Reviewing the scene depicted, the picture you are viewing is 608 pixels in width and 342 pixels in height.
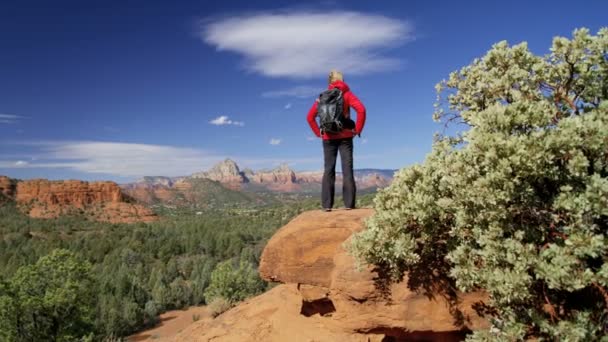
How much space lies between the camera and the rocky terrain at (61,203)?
17912 centimetres

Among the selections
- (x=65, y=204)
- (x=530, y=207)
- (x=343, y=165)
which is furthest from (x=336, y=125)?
(x=65, y=204)

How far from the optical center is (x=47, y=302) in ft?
95.9

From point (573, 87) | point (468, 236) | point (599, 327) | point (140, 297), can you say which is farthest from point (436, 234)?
point (140, 297)

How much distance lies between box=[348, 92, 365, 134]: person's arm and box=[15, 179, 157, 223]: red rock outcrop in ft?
621

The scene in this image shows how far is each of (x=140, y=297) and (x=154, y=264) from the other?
32.3m

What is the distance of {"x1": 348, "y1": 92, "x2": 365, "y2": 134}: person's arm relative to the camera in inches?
377

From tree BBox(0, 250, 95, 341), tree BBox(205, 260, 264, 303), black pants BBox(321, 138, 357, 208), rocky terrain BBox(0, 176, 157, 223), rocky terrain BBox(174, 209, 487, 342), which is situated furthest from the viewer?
rocky terrain BBox(0, 176, 157, 223)

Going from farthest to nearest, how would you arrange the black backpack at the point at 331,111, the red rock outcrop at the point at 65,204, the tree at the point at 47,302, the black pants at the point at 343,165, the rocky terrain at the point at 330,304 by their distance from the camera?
the red rock outcrop at the point at 65,204, the tree at the point at 47,302, the black pants at the point at 343,165, the black backpack at the point at 331,111, the rocky terrain at the point at 330,304

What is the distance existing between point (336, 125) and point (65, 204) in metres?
216

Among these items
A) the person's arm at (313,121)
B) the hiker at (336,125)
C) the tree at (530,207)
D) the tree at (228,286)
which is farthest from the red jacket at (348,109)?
the tree at (228,286)

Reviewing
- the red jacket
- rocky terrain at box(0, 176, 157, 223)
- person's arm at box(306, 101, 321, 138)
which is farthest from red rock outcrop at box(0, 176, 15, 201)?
the red jacket

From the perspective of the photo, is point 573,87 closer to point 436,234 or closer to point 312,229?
point 436,234

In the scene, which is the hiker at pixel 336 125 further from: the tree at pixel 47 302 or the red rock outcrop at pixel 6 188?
the red rock outcrop at pixel 6 188

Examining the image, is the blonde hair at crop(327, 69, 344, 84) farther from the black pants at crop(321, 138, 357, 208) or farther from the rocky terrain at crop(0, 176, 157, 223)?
A: the rocky terrain at crop(0, 176, 157, 223)
